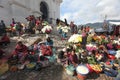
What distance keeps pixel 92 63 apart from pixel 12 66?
453 cm

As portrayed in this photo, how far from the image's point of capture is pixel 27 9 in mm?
26844

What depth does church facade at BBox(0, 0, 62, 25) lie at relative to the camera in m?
23.5

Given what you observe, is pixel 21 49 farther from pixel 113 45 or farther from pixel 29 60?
pixel 113 45

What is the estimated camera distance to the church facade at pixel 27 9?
2352 cm

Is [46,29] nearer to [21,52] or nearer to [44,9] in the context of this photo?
[21,52]

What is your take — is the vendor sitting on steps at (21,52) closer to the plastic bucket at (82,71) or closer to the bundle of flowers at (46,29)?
the plastic bucket at (82,71)

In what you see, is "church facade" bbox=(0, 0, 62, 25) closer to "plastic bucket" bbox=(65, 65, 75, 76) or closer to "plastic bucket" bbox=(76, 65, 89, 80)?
"plastic bucket" bbox=(65, 65, 75, 76)

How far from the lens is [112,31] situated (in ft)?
79.3

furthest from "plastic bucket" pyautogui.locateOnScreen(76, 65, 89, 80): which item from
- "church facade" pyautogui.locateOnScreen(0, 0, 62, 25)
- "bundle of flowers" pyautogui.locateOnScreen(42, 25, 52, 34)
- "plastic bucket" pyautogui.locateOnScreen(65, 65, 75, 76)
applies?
"church facade" pyautogui.locateOnScreen(0, 0, 62, 25)

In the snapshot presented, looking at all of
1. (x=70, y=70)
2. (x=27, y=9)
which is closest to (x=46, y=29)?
(x=27, y=9)

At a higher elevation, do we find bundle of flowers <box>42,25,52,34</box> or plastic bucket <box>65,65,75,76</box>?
bundle of flowers <box>42,25,52,34</box>

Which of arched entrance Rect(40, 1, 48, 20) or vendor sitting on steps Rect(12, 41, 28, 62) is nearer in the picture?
vendor sitting on steps Rect(12, 41, 28, 62)

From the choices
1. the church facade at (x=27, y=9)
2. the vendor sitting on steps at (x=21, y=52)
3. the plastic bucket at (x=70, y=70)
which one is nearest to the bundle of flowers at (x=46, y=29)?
the church facade at (x=27, y=9)

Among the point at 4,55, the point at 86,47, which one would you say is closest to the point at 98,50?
the point at 86,47
